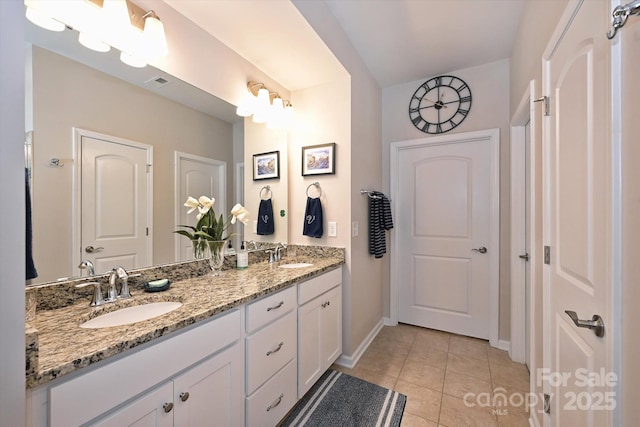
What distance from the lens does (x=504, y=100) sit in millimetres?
2414

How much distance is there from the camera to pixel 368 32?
2.05 meters

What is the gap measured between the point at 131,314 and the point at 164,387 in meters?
0.38

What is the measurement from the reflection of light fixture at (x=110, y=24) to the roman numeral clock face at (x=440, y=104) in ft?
7.67

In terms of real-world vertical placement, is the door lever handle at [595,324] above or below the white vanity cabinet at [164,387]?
above

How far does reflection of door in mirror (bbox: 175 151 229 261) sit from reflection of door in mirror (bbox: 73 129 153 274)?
0.16 metres

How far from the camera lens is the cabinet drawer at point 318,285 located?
1.64m

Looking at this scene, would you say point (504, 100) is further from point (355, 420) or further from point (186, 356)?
point (186, 356)

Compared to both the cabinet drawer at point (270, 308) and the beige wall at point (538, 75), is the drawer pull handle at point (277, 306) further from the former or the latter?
the beige wall at point (538, 75)

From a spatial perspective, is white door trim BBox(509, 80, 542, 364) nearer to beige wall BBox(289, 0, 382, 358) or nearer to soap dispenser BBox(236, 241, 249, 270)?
beige wall BBox(289, 0, 382, 358)

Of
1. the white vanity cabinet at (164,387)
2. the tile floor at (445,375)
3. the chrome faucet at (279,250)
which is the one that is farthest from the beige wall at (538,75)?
the chrome faucet at (279,250)

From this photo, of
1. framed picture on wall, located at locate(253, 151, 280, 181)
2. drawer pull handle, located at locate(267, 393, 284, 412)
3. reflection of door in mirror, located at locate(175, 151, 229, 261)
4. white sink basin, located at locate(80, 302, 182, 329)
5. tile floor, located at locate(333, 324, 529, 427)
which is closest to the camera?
white sink basin, located at locate(80, 302, 182, 329)

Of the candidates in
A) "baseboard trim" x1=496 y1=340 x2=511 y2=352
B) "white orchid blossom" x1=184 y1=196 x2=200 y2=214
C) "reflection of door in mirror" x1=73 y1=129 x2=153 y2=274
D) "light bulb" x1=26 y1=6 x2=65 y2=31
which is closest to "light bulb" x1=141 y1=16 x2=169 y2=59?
"light bulb" x1=26 y1=6 x2=65 y2=31

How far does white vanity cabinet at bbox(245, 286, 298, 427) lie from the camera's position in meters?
1.24

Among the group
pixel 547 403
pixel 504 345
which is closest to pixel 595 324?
pixel 547 403
